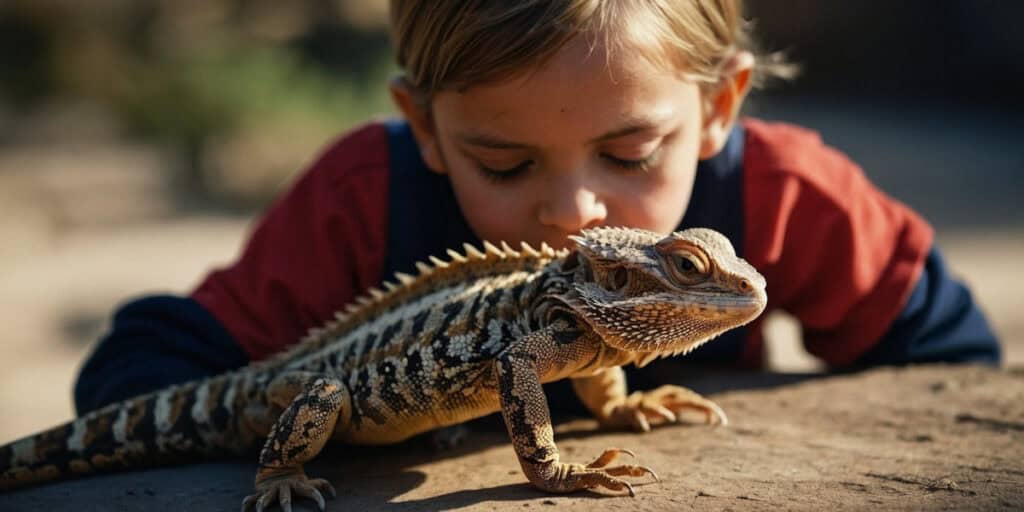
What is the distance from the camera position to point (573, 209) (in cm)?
371

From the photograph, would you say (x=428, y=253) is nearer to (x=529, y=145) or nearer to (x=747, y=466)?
(x=529, y=145)

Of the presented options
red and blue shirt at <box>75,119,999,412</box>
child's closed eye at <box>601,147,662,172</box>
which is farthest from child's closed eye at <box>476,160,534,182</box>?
red and blue shirt at <box>75,119,999,412</box>

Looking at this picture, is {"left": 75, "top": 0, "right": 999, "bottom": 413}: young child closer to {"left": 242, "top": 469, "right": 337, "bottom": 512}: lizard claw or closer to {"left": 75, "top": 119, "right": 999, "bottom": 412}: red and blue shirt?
{"left": 75, "top": 119, "right": 999, "bottom": 412}: red and blue shirt

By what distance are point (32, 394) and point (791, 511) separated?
6.90 meters

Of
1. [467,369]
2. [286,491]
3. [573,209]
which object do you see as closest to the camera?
[286,491]

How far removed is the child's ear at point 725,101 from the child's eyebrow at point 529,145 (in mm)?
615

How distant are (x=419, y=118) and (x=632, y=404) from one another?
4.73ft

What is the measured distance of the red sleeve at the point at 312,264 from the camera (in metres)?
4.75

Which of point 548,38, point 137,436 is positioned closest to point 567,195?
point 548,38

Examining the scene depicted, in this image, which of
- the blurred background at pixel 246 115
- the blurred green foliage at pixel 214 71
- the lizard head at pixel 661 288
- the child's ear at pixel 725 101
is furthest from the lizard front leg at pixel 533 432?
the blurred green foliage at pixel 214 71

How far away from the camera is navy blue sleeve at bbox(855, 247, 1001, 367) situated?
5.05m

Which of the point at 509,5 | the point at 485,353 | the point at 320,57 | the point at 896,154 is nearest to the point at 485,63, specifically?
the point at 509,5

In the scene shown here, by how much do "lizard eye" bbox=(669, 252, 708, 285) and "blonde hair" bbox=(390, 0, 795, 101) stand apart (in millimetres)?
887

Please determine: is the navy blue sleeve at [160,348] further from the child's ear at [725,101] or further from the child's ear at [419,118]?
the child's ear at [725,101]
